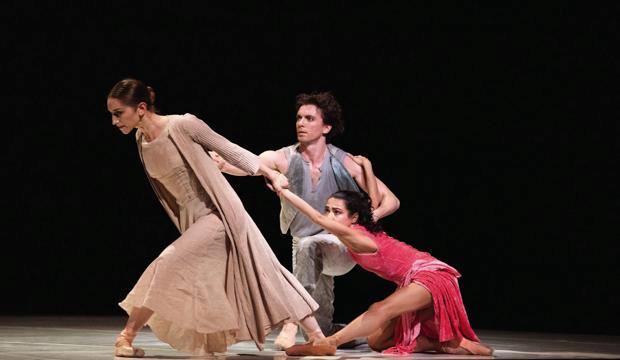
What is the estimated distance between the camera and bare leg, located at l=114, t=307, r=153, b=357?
3.79 meters

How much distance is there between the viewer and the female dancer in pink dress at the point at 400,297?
4258 millimetres

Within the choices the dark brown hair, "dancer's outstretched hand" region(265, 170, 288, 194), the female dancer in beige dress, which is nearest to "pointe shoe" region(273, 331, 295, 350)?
the female dancer in beige dress

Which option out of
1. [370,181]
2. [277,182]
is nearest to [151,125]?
[277,182]

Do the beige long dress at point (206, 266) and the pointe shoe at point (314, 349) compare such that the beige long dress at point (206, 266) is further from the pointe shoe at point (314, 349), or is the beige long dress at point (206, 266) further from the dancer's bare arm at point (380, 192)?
the dancer's bare arm at point (380, 192)

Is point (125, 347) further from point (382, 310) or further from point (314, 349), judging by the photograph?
point (382, 310)

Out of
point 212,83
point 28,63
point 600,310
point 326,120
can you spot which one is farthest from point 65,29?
point 600,310

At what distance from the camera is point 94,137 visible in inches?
290

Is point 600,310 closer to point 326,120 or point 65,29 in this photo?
point 326,120

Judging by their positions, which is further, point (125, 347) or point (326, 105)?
point (326, 105)

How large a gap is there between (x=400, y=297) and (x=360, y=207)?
0.46 m

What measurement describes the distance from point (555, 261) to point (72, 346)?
142 inches

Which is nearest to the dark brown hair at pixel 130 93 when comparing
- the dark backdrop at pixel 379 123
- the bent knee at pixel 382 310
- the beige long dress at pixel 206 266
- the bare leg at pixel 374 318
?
the beige long dress at pixel 206 266

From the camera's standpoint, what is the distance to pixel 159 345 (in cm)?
461

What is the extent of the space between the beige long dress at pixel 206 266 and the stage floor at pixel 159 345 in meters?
0.18
